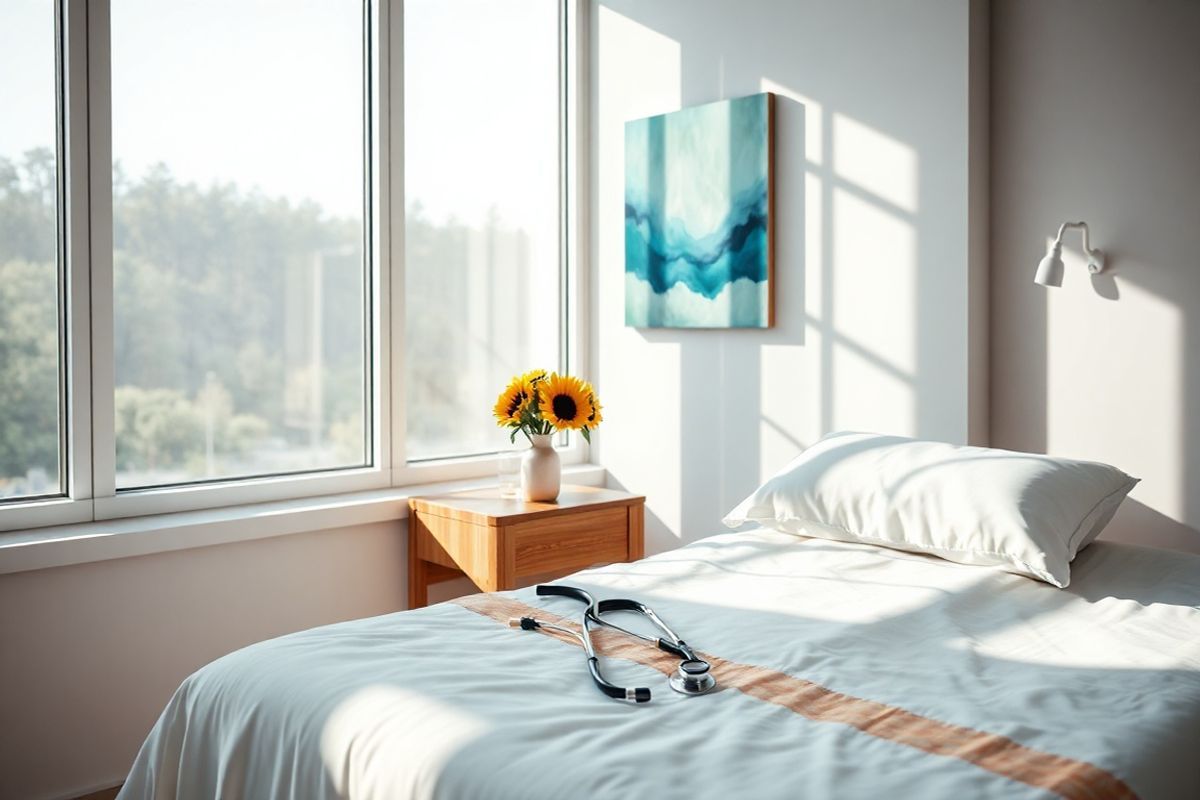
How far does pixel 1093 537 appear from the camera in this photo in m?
2.23

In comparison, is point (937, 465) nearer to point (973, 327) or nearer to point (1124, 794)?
point (973, 327)

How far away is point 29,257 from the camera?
254cm

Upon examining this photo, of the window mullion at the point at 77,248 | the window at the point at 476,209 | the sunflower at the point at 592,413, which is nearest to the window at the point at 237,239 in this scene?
the window mullion at the point at 77,248

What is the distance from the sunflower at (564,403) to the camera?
117 inches

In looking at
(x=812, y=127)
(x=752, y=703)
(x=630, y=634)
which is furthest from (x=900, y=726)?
(x=812, y=127)

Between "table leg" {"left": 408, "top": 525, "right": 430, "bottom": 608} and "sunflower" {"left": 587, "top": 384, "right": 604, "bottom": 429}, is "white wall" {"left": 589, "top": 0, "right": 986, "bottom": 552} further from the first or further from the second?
"table leg" {"left": 408, "top": 525, "right": 430, "bottom": 608}

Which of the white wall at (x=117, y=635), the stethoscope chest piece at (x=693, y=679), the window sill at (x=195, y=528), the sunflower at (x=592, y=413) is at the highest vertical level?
the sunflower at (x=592, y=413)

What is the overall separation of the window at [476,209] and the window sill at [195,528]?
0.33 metres

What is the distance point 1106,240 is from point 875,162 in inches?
25.9

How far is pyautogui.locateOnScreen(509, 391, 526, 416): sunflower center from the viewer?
3.04 metres

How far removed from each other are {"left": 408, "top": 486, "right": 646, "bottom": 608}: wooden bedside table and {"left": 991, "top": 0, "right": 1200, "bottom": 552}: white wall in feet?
3.80

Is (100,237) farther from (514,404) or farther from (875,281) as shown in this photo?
(875,281)

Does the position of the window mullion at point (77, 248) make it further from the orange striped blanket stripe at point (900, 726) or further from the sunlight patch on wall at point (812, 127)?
the sunlight patch on wall at point (812, 127)

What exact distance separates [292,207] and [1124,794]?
2640 mm
